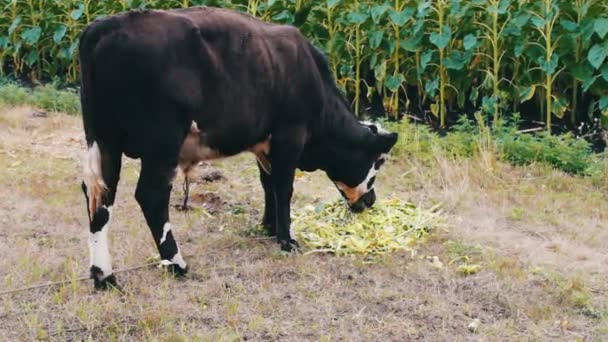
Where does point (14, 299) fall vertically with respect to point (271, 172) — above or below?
below

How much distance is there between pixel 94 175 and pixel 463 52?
4.93 metres

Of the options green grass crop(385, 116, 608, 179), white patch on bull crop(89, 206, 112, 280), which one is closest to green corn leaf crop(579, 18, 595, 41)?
green grass crop(385, 116, 608, 179)

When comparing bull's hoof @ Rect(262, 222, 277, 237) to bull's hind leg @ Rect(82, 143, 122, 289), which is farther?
bull's hoof @ Rect(262, 222, 277, 237)

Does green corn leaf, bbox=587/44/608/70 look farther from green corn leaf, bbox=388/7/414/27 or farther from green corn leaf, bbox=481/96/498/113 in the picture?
green corn leaf, bbox=388/7/414/27

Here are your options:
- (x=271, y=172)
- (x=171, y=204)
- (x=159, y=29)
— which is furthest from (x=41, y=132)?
(x=159, y=29)

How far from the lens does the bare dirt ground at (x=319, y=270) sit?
4934 mm

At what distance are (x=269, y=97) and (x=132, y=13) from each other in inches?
41.3

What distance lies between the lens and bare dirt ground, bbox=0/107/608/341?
4.93m

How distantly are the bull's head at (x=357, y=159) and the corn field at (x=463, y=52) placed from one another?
237 centimetres

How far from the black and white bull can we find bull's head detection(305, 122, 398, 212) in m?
0.01

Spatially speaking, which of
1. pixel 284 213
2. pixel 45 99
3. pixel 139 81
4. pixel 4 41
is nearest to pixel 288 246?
pixel 284 213

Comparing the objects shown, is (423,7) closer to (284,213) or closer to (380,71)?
(380,71)

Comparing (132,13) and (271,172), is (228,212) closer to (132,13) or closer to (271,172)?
(271,172)

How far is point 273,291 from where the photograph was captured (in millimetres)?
5430
